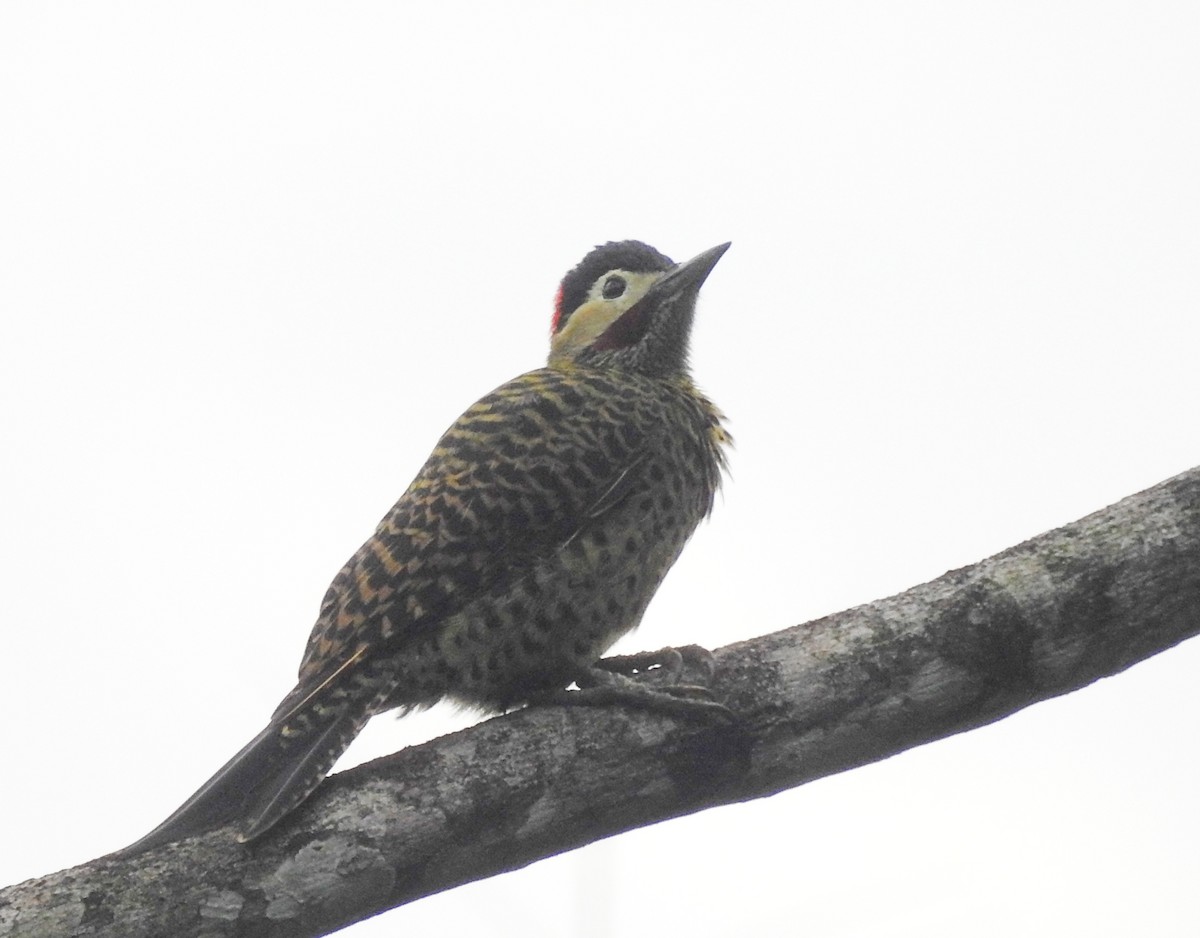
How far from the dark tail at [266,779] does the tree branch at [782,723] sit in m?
0.05

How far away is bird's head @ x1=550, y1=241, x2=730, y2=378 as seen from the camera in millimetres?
6004

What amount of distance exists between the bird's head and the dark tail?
240 centimetres

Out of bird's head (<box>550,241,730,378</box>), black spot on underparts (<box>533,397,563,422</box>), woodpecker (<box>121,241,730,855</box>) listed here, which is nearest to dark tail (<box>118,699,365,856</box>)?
woodpecker (<box>121,241,730,855</box>)

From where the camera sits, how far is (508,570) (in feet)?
14.6

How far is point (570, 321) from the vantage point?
6383mm

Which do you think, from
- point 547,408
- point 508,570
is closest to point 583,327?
point 547,408

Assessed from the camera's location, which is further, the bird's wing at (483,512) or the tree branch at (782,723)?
the bird's wing at (483,512)

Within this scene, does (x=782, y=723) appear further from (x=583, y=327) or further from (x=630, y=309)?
(x=583, y=327)

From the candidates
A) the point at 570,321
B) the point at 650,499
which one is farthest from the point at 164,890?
the point at 570,321

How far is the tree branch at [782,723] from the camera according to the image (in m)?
3.38

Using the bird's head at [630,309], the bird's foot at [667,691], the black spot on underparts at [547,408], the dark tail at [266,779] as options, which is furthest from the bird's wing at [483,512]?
the bird's head at [630,309]

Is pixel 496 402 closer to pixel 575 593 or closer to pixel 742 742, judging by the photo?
pixel 575 593

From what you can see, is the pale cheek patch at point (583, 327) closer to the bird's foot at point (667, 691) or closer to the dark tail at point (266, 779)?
the bird's foot at point (667, 691)

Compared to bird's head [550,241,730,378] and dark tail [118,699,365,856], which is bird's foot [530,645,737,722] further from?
bird's head [550,241,730,378]
